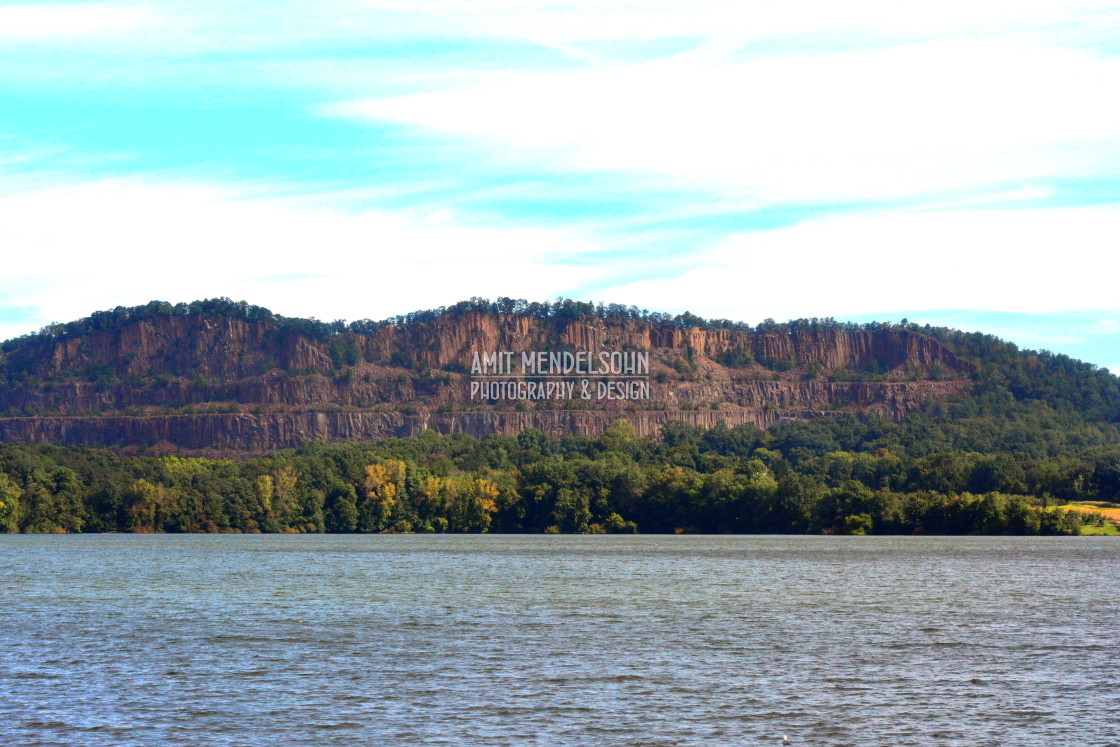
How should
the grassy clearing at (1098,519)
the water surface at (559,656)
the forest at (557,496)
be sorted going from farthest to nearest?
the forest at (557,496) → the grassy clearing at (1098,519) → the water surface at (559,656)

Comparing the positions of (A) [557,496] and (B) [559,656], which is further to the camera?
(A) [557,496]

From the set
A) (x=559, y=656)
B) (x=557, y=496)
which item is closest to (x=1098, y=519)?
(x=557, y=496)

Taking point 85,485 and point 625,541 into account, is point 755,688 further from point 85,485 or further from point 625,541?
point 85,485

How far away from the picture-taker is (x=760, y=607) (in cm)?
5578

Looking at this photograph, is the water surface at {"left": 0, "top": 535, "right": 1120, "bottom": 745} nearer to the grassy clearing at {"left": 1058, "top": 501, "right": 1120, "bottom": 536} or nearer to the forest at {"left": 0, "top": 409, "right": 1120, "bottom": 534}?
the forest at {"left": 0, "top": 409, "right": 1120, "bottom": 534}

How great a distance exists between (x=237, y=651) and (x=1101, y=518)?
111 meters

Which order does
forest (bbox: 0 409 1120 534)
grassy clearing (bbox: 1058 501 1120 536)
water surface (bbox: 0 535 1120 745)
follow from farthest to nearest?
forest (bbox: 0 409 1120 534)
grassy clearing (bbox: 1058 501 1120 536)
water surface (bbox: 0 535 1120 745)

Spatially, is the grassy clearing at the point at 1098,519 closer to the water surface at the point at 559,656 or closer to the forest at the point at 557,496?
the forest at the point at 557,496

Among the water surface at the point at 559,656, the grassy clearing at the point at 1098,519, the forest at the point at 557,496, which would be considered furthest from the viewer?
the forest at the point at 557,496

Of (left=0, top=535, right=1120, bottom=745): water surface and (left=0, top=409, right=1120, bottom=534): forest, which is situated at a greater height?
(left=0, top=409, right=1120, bottom=534): forest

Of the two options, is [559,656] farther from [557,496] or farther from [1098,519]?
[1098,519]

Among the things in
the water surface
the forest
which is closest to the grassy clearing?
the forest

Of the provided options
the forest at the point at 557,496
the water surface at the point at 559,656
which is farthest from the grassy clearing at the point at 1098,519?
the water surface at the point at 559,656

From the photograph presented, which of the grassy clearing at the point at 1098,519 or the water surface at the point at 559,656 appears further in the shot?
the grassy clearing at the point at 1098,519
